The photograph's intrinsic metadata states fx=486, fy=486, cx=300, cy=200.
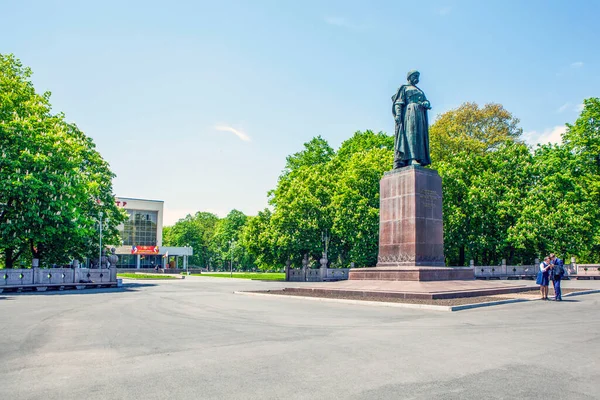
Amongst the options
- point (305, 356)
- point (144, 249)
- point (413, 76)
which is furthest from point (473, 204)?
point (144, 249)

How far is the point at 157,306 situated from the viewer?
54.2 ft

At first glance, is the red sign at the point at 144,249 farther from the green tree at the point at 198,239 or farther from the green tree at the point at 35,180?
the green tree at the point at 35,180

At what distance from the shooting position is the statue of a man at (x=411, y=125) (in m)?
22.3

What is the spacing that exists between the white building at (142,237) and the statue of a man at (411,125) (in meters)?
70.2

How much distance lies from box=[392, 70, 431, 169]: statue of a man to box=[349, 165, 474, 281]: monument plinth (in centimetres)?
88

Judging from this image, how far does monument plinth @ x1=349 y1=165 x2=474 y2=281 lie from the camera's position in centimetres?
2044

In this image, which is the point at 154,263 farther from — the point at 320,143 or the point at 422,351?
the point at 422,351

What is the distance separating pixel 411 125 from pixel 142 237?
74407mm

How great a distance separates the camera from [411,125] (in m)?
22.5

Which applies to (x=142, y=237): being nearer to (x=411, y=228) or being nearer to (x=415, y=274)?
(x=411, y=228)

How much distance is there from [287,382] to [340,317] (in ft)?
22.0

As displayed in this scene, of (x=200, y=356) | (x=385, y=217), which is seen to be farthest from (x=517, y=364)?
(x=385, y=217)

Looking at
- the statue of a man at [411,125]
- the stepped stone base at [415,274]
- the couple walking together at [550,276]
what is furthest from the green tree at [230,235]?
the couple walking together at [550,276]

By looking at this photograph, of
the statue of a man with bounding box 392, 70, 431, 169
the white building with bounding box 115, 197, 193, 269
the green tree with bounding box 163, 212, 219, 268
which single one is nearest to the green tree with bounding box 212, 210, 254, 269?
the green tree with bounding box 163, 212, 219, 268
